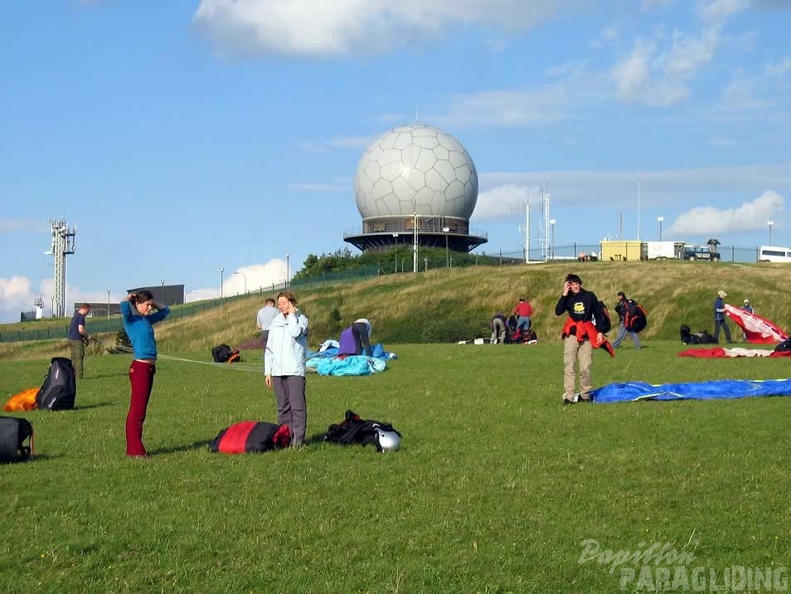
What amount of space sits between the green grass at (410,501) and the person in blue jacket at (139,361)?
0.54 metres

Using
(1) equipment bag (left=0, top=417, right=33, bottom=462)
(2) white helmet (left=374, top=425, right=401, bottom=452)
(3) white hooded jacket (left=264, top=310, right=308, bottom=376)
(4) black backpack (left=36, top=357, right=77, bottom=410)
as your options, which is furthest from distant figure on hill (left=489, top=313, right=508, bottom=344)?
(1) equipment bag (left=0, top=417, right=33, bottom=462)

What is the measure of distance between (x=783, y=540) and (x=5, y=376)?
2594cm

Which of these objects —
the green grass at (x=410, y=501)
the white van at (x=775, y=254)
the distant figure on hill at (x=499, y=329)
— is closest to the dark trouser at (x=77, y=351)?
the green grass at (x=410, y=501)

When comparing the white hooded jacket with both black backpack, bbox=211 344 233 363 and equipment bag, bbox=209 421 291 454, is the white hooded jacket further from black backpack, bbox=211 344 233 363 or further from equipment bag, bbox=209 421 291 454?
black backpack, bbox=211 344 233 363

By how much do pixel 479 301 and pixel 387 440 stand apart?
43.6 m

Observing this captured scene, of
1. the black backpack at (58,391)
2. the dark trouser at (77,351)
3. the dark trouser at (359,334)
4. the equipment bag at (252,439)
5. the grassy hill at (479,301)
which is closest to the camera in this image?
the equipment bag at (252,439)

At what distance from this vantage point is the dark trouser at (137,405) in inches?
487

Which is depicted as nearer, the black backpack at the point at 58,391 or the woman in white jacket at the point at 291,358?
the woman in white jacket at the point at 291,358

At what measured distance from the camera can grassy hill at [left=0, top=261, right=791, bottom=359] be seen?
48.5 meters

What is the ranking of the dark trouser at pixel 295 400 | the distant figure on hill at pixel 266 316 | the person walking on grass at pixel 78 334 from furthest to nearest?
the distant figure on hill at pixel 266 316 → the person walking on grass at pixel 78 334 → the dark trouser at pixel 295 400

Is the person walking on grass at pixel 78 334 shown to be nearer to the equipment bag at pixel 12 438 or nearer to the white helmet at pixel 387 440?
the equipment bag at pixel 12 438

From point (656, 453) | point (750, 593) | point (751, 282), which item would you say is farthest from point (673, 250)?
point (750, 593)

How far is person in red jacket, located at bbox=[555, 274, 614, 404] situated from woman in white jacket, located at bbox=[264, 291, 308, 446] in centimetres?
603

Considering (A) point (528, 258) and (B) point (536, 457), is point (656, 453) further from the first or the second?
(A) point (528, 258)
